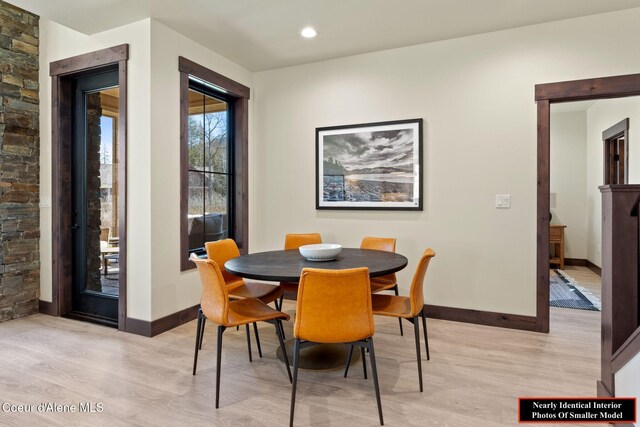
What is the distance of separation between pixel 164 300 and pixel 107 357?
0.66 m

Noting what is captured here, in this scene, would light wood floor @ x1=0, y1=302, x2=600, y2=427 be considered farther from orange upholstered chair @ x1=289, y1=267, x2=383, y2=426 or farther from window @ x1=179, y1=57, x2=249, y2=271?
window @ x1=179, y1=57, x2=249, y2=271

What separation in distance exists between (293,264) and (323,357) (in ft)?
2.51

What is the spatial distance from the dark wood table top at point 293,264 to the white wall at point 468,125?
1.04 meters

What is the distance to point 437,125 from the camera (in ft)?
12.0

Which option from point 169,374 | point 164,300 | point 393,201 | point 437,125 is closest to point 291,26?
point 437,125

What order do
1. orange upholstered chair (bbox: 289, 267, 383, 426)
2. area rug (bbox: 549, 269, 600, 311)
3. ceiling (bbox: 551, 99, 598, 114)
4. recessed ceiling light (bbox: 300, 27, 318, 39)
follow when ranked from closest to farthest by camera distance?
orange upholstered chair (bbox: 289, 267, 383, 426), recessed ceiling light (bbox: 300, 27, 318, 39), area rug (bbox: 549, 269, 600, 311), ceiling (bbox: 551, 99, 598, 114)

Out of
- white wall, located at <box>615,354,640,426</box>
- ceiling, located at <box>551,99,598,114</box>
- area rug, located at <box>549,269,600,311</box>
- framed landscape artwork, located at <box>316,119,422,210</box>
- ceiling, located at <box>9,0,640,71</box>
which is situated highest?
ceiling, located at <box>551,99,598,114</box>

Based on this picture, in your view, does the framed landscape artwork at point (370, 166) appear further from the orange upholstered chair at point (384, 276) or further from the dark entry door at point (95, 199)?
the dark entry door at point (95, 199)

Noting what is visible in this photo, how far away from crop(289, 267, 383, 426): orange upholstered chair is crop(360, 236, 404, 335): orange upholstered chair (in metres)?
1.11

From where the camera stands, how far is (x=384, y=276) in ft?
10.4

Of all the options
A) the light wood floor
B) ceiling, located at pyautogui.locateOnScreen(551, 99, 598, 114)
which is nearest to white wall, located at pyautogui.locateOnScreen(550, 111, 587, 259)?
ceiling, located at pyautogui.locateOnScreen(551, 99, 598, 114)

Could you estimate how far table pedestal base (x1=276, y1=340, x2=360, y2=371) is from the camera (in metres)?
2.60

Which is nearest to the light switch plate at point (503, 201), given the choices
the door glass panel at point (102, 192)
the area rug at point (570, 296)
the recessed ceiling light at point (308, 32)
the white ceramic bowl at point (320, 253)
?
the area rug at point (570, 296)

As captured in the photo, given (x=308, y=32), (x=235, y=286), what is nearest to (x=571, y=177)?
(x=308, y=32)
